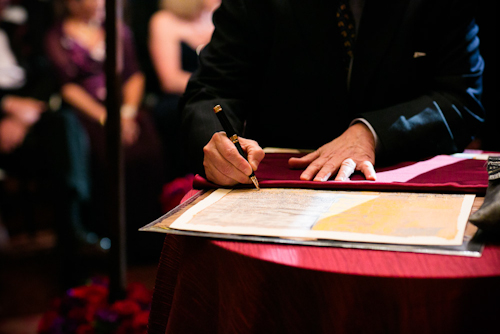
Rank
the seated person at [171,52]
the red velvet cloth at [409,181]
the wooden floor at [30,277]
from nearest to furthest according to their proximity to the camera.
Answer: the red velvet cloth at [409,181], the wooden floor at [30,277], the seated person at [171,52]

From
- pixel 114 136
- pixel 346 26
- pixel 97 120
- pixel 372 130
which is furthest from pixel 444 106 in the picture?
pixel 97 120

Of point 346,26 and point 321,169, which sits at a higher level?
point 346,26

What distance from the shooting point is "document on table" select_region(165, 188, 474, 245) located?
570 mm

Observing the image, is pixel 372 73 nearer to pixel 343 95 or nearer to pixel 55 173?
pixel 343 95

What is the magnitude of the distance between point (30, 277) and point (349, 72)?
2.34 meters

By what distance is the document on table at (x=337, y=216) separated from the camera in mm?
570

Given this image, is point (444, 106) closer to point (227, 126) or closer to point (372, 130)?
point (372, 130)

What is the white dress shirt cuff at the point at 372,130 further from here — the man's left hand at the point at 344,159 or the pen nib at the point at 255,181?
the pen nib at the point at 255,181

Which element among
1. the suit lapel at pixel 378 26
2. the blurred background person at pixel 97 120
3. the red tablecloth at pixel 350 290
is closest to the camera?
the red tablecloth at pixel 350 290

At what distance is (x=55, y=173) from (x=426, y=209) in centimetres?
251

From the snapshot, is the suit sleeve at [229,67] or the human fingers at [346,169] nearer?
the human fingers at [346,169]

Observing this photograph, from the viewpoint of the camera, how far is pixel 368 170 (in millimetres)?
835

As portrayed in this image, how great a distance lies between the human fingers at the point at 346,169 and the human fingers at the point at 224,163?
0.54ft

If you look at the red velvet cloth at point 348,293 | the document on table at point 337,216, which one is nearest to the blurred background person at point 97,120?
the document on table at point 337,216
